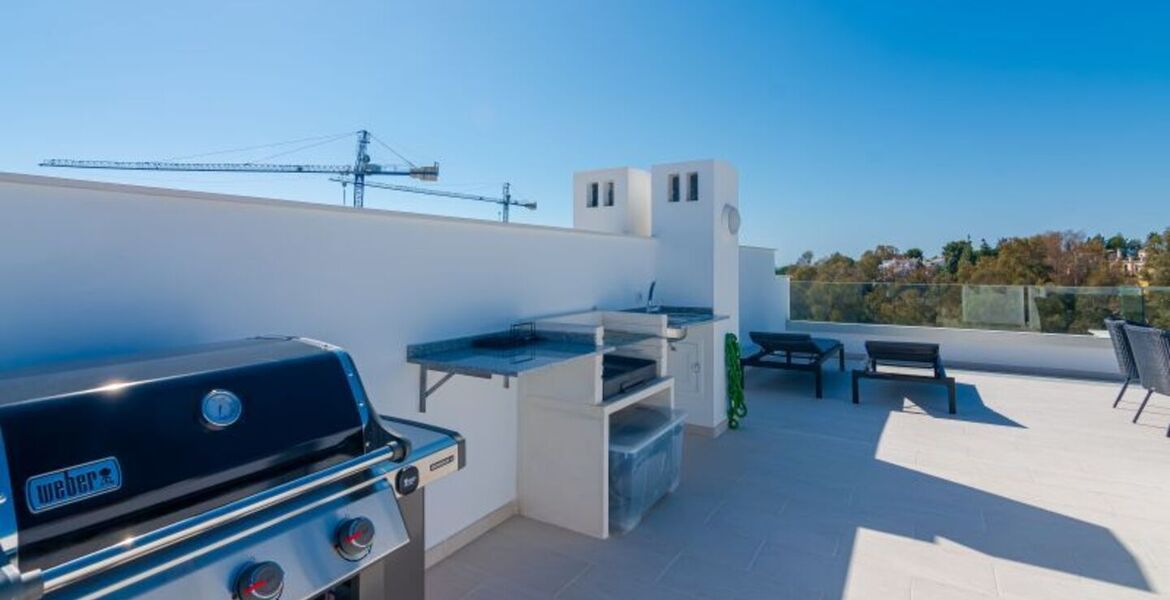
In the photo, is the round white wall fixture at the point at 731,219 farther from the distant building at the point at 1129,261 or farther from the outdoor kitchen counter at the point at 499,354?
the distant building at the point at 1129,261

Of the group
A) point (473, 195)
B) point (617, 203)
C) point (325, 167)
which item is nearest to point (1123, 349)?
point (617, 203)

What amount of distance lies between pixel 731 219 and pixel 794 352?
2.61 m

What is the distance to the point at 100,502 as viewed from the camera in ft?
3.04

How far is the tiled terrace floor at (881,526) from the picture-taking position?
2578 mm

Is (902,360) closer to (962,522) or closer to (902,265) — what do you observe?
(962,522)

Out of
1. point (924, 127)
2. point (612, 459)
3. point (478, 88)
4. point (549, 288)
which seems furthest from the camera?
point (924, 127)

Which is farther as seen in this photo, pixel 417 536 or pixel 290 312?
pixel 290 312

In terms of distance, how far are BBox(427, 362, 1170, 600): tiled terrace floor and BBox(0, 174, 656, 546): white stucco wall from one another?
2.29ft

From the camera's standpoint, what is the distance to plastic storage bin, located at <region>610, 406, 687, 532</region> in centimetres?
A: 313

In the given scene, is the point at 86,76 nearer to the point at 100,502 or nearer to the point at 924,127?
the point at 100,502

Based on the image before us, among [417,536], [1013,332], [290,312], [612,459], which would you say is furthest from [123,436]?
[1013,332]

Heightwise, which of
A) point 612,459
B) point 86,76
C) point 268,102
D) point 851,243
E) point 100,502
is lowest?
point 612,459

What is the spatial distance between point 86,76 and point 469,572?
413 inches

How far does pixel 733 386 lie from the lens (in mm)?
5203
